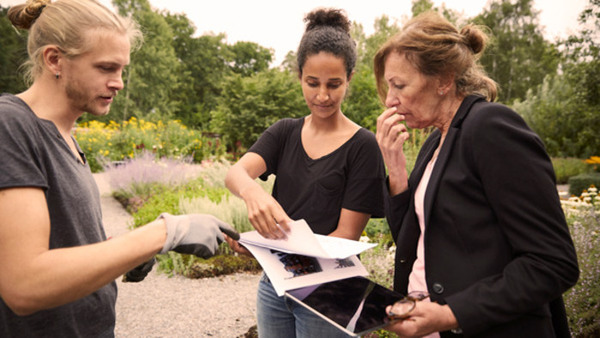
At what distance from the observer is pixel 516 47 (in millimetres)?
28047

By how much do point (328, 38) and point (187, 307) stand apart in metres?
3.25

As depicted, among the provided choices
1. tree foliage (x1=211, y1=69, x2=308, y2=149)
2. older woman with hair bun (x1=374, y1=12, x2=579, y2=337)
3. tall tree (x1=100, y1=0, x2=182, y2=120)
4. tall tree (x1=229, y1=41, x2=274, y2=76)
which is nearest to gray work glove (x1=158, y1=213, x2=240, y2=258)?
older woman with hair bun (x1=374, y1=12, x2=579, y2=337)

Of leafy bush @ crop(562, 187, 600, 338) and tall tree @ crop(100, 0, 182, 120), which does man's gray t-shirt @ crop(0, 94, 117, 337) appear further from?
tall tree @ crop(100, 0, 182, 120)

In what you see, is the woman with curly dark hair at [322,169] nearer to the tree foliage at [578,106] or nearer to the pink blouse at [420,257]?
the pink blouse at [420,257]

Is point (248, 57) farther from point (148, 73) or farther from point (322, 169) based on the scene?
point (322, 169)

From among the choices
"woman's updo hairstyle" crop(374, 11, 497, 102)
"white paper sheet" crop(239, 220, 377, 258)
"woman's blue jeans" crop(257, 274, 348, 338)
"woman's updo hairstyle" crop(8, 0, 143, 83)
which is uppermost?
"woman's updo hairstyle" crop(374, 11, 497, 102)

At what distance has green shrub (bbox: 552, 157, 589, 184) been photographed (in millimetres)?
14273

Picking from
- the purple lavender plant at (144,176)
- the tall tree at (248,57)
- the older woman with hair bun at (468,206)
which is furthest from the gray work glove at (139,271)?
the tall tree at (248,57)

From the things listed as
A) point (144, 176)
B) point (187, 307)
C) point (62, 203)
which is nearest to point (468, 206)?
point (62, 203)

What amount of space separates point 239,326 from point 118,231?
3612mm

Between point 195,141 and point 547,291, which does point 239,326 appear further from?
point 195,141

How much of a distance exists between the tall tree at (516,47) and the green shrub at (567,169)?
1421 centimetres

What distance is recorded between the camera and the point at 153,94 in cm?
3089

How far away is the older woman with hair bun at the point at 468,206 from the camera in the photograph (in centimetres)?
112
